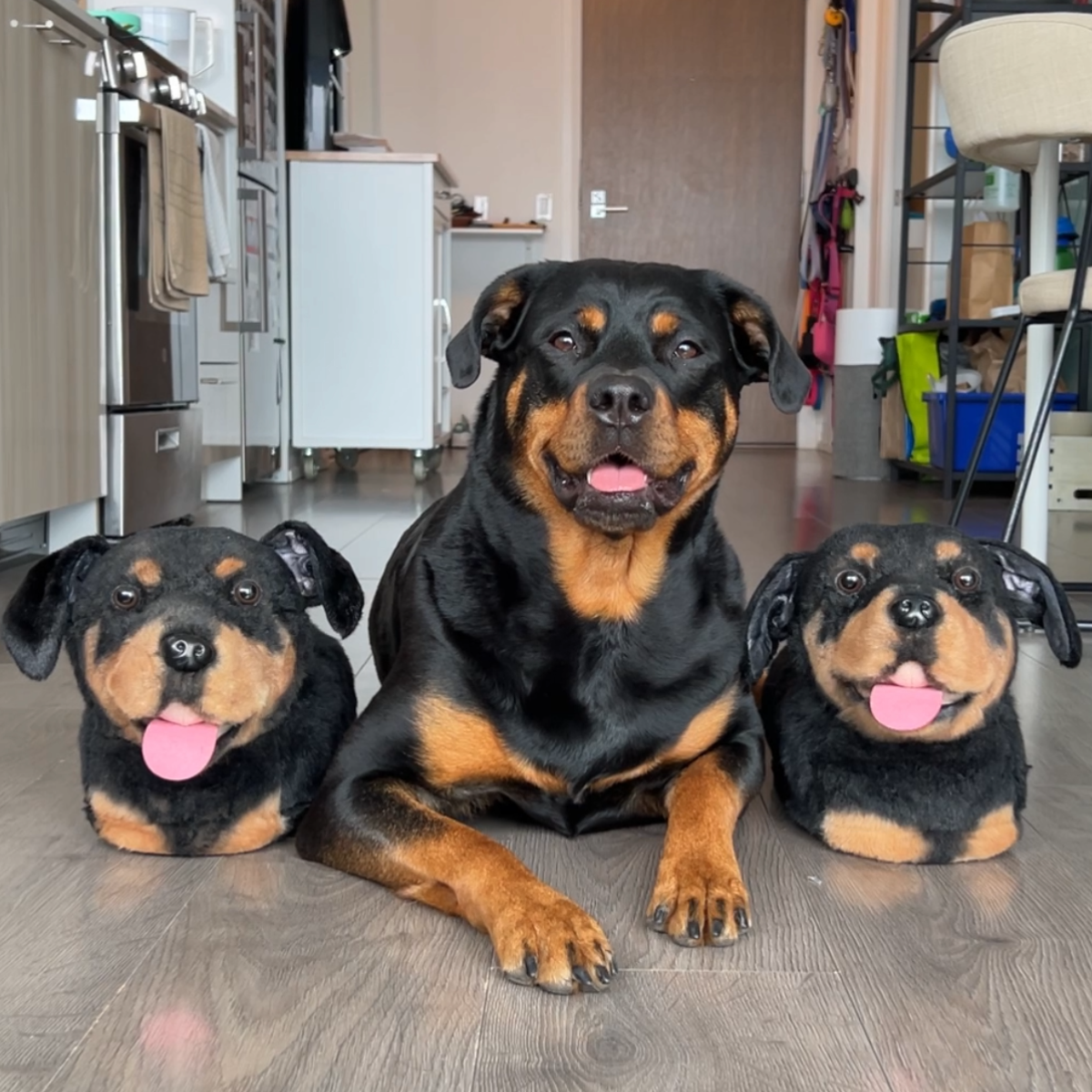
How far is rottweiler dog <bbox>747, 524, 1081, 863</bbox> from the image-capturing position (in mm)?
1571

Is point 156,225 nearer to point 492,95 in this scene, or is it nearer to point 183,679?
point 183,679

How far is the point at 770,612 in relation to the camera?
1812 mm

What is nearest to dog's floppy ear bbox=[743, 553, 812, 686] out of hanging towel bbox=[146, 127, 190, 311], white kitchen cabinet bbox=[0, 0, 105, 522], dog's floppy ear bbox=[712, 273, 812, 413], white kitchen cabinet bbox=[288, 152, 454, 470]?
dog's floppy ear bbox=[712, 273, 812, 413]

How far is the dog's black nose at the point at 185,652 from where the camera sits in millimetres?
1502

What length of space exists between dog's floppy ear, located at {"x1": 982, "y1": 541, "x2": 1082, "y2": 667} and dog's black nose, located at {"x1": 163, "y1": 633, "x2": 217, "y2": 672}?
1.02 metres

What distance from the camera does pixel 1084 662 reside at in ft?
9.25

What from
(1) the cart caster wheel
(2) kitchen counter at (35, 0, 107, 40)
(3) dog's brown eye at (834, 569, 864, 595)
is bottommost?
(1) the cart caster wheel

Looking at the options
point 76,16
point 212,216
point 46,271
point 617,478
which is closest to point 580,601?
point 617,478

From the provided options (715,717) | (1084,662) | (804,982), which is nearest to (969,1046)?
(804,982)

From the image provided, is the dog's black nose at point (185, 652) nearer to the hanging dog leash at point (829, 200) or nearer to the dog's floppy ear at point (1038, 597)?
the dog's floppy ear at point (1038, 597)

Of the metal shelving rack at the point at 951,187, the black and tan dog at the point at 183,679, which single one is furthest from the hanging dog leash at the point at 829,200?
the black and tan dog at the point at 183,679

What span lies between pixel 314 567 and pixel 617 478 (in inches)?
17.6

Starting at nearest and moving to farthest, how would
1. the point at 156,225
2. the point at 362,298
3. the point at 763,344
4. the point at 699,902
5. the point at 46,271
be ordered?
the point at 699,902
the point at 763,344
the point at 46,271
the point at 156,225
the point at 362,298

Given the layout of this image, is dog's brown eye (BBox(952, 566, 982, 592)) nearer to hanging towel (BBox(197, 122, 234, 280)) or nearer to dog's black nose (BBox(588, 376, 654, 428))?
dog's black nose (BBox(588, 376, 654, 428))
